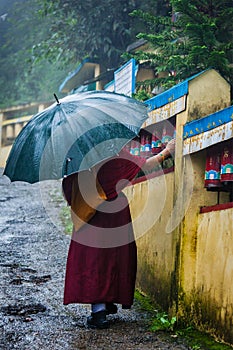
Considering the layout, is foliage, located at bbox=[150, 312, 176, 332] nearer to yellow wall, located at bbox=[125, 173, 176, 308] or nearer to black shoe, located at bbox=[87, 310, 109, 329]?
yellow wall, located at bbox=[125, 173, 176, 308]

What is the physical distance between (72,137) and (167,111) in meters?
1.16

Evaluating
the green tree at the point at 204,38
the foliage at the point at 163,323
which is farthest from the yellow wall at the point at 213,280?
the green tree at the point at 204,38

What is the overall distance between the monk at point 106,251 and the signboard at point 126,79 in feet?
7.78

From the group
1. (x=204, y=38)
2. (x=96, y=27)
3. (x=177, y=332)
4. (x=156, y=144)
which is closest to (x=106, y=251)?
(x=177, y=332)

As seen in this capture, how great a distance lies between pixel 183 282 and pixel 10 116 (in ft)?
61.1

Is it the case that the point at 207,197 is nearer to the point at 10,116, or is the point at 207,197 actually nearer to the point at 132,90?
the point at 132,90

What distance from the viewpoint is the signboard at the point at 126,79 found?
635cm

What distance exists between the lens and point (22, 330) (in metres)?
4.05

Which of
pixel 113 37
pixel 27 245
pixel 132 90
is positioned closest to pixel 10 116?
pixel 113 37

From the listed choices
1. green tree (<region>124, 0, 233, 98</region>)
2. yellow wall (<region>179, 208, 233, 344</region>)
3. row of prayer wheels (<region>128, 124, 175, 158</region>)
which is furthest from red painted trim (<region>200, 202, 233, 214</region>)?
green tree (<region>124, 0, 233, 98</region>)

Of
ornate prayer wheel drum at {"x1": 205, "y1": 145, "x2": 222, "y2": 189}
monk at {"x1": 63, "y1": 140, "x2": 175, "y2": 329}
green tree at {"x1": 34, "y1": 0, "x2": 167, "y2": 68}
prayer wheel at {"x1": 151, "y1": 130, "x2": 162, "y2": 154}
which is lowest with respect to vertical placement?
monk at {"x1": 63, "y1": 140, "x2": 175, "y2": 329}

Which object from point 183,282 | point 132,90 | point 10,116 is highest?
point 10,116

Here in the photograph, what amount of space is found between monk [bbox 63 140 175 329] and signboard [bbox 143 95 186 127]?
0.42m

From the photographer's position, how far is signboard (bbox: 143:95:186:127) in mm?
4184
